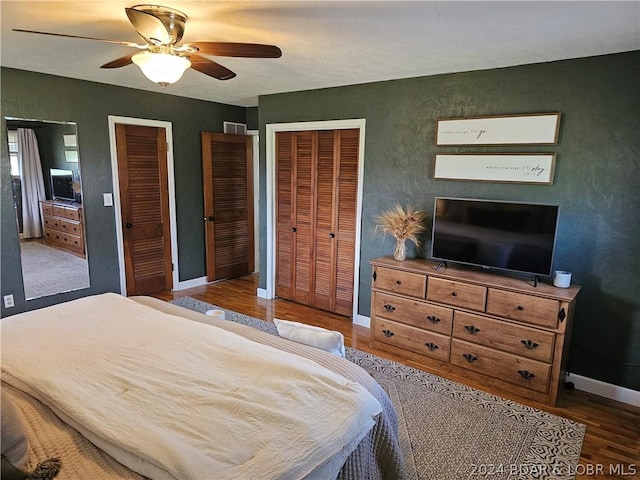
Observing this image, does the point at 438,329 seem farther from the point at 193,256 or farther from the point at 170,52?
the point at 193,256

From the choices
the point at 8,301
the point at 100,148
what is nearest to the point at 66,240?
the point at 8,301

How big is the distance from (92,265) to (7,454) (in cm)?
342

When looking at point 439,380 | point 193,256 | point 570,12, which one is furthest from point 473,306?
point 193,256

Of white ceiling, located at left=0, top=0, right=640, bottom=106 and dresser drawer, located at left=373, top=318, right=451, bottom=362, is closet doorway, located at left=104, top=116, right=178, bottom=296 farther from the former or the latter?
dresser drawer, located at left=373, top=318, right=451, bottom=362

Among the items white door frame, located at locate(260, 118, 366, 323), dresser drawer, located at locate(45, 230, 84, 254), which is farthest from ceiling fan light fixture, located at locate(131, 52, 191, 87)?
dresser drawer, located at locate(45, 230, 84, 254)

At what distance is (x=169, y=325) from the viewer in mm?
2158

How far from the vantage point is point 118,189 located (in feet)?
14.1

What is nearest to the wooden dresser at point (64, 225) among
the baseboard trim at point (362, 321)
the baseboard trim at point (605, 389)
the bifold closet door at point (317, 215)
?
the bifold closet door at point (317, 215)

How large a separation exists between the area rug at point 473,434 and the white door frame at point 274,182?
132cm

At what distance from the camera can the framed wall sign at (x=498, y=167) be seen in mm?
2967

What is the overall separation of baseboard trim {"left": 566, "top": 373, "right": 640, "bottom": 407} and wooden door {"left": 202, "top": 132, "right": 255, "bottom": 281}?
13.1 feet

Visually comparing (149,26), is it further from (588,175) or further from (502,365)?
(502,365)

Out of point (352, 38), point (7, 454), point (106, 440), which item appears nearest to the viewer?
point (7, 454)

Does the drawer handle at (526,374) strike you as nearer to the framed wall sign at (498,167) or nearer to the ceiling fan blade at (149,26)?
the framed wall sign at (498,167)
